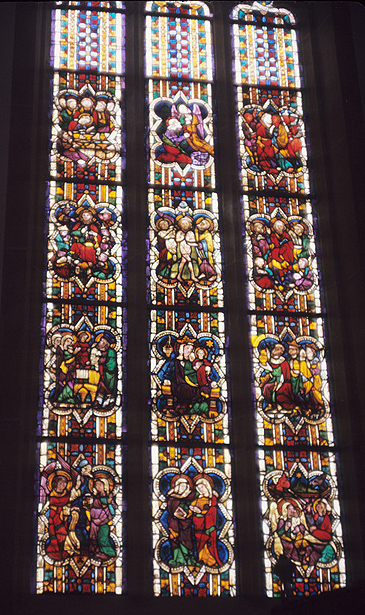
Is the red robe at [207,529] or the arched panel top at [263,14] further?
the arched panel top at [263,14]

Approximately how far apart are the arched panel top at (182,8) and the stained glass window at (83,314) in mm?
310

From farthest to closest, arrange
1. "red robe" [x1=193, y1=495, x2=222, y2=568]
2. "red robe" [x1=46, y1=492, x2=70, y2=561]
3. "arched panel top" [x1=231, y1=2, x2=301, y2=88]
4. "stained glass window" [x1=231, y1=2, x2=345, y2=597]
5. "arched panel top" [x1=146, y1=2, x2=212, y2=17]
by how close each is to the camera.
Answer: "arched panel top" [x1=146, y1=2, x2=212, y2=17] < "arched panel top" [x1=231, y1=2, x2=301, y2=88] < "stained glass window" [x1=231, y1=2, x2=345, y2=597] < "red robe" [x1=193, y1=495, x2=222, y2=568] < "red robe" [x1=46, y1=492, x2=70, y2=561]

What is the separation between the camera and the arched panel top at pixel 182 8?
9641 mm

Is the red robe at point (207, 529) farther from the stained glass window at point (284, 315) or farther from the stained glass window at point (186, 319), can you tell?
the stained glass window at point (284, 315)

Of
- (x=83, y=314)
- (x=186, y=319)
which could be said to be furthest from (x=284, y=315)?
(x=83, y=314)

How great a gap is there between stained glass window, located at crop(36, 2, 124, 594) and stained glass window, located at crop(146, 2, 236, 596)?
29 cm

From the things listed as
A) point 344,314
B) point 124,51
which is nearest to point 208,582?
point 344,314

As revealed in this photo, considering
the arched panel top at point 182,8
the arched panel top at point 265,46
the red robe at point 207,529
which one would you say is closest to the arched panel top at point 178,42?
the arched panel top at point 182,8

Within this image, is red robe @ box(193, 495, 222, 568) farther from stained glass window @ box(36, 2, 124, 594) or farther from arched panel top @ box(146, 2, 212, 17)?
arched panel top @ box(146, 2, 212, 17)

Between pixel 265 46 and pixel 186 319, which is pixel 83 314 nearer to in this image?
pixel 186 319

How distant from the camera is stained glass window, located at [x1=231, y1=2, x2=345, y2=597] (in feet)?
25.6

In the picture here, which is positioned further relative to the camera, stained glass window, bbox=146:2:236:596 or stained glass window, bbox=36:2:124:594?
stained glass window, bbox=146:2:236:596

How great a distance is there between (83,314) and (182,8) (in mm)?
3053

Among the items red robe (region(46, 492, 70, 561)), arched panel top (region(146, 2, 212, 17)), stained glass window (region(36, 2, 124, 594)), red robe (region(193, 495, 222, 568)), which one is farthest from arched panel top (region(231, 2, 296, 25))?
red robe (region(46, 492, 70, 561))
